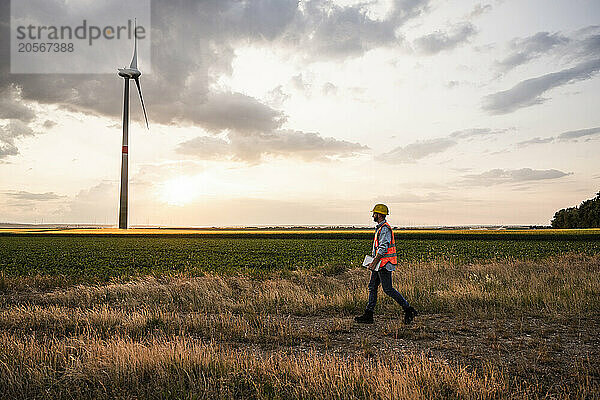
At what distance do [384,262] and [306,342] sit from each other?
94.4 inches

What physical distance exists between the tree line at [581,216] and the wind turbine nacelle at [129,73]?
10452 cm

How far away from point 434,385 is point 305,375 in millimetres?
1770

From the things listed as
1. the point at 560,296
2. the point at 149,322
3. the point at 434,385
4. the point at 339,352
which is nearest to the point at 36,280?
the point at 149,322

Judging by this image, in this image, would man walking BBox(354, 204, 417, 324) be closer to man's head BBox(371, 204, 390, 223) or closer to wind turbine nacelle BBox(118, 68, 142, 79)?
man's head BBox(371, 204, 390, 223)

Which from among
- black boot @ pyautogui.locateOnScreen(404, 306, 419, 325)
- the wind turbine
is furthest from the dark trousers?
the wind turbine

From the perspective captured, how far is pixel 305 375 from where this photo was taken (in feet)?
19.5

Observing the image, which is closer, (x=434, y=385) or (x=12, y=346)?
(x=434, y=385)

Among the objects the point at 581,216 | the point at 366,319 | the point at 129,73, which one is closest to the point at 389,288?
the point at 366,319

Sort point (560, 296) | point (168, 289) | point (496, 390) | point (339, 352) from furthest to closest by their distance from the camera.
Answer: point (168, 289), point (560, 296), point (339, 352), point (496, 390)

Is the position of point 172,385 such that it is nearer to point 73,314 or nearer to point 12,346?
point 12,346

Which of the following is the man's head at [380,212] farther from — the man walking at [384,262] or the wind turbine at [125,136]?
the wind turbine at [125,136]

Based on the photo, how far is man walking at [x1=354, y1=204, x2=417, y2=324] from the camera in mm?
9148

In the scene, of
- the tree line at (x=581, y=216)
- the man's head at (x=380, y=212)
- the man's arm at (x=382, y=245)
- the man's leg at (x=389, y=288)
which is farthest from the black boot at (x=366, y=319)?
the tree line at (x=581, y=216)

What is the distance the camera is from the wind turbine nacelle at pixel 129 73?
7394 cm
